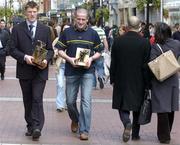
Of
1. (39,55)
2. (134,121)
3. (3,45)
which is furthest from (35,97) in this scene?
(3,45)

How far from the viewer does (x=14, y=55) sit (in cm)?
851

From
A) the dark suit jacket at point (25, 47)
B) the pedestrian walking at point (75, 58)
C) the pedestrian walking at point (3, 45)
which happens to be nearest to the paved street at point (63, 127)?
the pedestrian walking at point (75, 58)

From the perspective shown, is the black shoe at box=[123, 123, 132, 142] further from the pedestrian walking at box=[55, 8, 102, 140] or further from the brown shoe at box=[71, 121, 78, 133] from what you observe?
the brown shoe at box=[71, 121, 78, 133]

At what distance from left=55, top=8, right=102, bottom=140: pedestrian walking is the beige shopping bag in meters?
0.89

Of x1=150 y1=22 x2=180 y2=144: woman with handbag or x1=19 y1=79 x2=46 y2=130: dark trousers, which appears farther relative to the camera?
x1=19 y1=79 x2=46 y2=130: dark trousers

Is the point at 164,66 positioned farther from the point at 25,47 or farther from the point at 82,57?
the point at 25,47

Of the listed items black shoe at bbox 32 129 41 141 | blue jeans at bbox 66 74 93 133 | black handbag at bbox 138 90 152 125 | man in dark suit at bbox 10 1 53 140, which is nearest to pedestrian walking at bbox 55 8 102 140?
blue jeans at bbox 66 74 93 133

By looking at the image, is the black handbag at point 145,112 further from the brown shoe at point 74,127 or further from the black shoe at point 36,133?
the black shoe at point 36,133

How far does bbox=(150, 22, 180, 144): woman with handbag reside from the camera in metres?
8.45

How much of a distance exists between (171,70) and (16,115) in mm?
3743

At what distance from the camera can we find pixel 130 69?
853 cm

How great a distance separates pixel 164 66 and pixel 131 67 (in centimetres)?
48

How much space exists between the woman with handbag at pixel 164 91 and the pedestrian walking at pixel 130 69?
16 cm

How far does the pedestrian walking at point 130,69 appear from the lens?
8.52 metres
